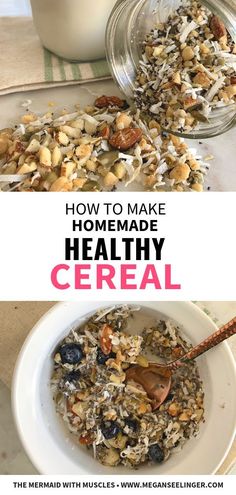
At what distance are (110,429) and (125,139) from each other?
30 centimetres

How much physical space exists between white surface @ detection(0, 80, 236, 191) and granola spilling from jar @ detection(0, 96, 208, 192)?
0.02 m

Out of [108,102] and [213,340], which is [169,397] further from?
[108,102]

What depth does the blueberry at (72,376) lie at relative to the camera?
21.8 inches

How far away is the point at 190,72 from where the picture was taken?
69cm

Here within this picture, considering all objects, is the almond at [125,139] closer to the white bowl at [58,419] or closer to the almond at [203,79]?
the almond at [203,79]

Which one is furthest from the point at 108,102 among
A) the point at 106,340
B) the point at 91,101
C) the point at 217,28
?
the point at 106,340

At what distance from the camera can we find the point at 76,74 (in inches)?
29.6

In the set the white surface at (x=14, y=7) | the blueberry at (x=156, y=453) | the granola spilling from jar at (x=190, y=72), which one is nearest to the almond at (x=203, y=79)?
the granola spilling from jar at (x=190, y=72)

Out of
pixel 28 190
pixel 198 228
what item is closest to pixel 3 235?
pixel 28 190

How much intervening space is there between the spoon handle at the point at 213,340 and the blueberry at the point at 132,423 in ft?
0.21

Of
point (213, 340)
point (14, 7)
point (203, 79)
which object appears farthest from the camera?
point (14, 7)
